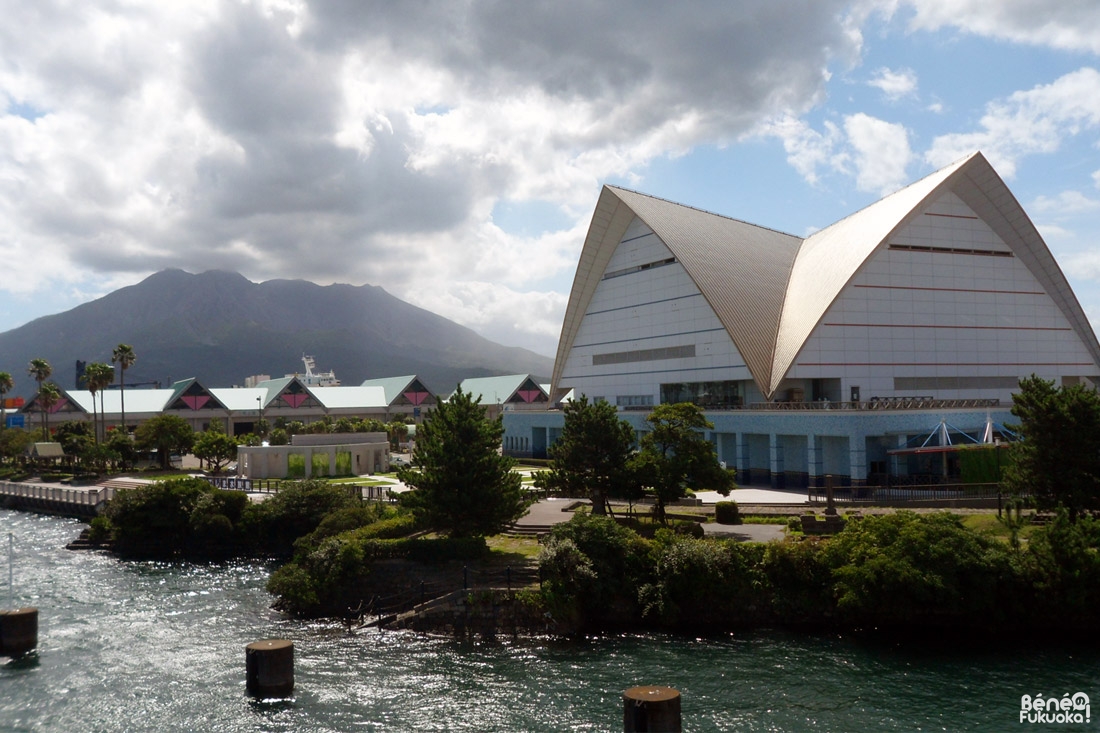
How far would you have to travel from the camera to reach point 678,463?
39.1 m

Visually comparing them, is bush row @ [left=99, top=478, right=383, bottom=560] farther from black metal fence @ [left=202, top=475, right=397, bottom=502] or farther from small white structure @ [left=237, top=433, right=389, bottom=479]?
small white structure @ [left=237, top=433, right=389, bottom=479]

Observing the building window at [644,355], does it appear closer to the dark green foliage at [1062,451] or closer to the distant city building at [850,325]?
the distant city building at [850,325]

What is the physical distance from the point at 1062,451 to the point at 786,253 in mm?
42585

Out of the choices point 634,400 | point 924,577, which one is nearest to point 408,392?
point 634,400

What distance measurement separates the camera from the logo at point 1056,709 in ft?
71.6

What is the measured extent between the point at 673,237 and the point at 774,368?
1597 centimetres

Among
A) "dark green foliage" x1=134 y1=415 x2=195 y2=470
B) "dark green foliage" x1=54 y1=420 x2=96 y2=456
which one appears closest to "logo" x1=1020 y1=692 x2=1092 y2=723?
"dark green foliage" x1=134 y1=415 x2=195 y2=470

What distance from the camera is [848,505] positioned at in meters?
44.0

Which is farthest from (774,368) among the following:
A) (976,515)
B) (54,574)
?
(54,574)

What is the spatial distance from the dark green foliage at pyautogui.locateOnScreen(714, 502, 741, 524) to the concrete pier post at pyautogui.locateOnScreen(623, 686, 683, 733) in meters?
23.6

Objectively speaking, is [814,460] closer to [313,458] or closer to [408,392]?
[313,458]

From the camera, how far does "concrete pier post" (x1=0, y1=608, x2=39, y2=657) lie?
28.8 metres

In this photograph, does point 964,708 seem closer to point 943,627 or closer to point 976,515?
point 943,627

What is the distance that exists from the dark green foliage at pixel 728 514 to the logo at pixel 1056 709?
18648 mm
